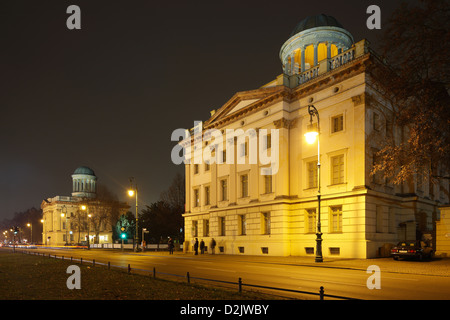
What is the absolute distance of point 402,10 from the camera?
51.0ft

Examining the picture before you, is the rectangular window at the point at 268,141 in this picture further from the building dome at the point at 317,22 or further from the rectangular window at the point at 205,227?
the building dome at the point at 317,22

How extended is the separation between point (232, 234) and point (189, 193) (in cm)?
1216

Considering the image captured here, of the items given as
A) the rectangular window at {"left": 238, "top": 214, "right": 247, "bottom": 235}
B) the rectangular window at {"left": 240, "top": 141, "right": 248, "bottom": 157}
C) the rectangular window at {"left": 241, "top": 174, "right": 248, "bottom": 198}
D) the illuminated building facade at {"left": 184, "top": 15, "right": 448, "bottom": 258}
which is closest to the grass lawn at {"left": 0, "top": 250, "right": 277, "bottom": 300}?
the illuminated building facade at {"left": 184, "top": 15, "right": 448, "bottom": 258}

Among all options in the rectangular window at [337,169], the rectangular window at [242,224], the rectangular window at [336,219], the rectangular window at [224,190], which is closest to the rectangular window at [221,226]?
the rectangular window at [224,190]

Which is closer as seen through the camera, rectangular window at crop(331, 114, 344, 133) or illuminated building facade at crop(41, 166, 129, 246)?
rectangular window at crop(331, 114, 344, 133)

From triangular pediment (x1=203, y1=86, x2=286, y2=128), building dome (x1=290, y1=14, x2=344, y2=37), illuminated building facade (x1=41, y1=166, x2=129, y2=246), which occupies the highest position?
building dome (x1=290, y1=14, x2=344, y2=37)

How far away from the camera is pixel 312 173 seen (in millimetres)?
34188

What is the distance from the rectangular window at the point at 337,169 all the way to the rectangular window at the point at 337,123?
92.7 inches

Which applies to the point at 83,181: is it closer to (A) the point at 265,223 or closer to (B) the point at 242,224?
(B) the point at 242,224

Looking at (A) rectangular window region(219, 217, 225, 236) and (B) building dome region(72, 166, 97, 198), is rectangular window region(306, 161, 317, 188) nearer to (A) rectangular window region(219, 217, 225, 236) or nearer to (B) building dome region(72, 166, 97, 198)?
(A) rectangular window region(219, 217, 225, 236)

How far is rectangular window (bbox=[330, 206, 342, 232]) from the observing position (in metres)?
30.9

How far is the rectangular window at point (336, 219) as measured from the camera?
30891mm

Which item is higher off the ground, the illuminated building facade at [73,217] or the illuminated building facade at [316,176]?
the illuminated building facade at [316,176]
